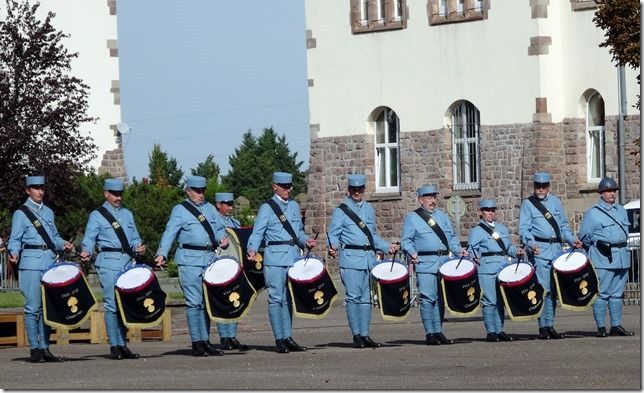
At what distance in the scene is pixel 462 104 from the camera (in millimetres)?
52469

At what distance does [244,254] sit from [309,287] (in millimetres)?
2652

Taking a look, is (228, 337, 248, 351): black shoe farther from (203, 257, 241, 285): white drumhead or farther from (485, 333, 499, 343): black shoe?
(485, 333, 499, 343): black shoe

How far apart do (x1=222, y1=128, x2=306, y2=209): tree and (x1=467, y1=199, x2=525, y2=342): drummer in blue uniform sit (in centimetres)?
7927

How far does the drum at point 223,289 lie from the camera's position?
883 inches

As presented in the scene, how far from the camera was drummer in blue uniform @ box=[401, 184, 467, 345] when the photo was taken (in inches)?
926

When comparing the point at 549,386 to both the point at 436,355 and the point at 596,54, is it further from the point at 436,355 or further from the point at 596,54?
the point at 596,54

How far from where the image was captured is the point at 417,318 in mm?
30734

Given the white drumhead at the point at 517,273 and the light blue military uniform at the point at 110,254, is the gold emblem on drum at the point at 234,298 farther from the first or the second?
the white drumhead at the point at 517,273

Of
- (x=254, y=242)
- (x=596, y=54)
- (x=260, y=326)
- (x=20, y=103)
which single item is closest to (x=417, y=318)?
(x=260, y=326)

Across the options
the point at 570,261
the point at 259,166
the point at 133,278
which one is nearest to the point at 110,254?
the point at 133,278

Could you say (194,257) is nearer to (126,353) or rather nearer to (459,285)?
(126,353)

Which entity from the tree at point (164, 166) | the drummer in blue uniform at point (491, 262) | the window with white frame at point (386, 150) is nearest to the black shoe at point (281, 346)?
the drummer in blue uniform at point (491, 262)

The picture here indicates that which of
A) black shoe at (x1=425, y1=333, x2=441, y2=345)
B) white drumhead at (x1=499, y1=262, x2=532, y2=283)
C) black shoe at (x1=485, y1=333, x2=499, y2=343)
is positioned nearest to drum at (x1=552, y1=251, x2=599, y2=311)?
white drumhead at (x1=499, y1=262, x2=532, y2=283)

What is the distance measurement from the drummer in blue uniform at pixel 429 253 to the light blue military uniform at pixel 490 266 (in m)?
0.61
